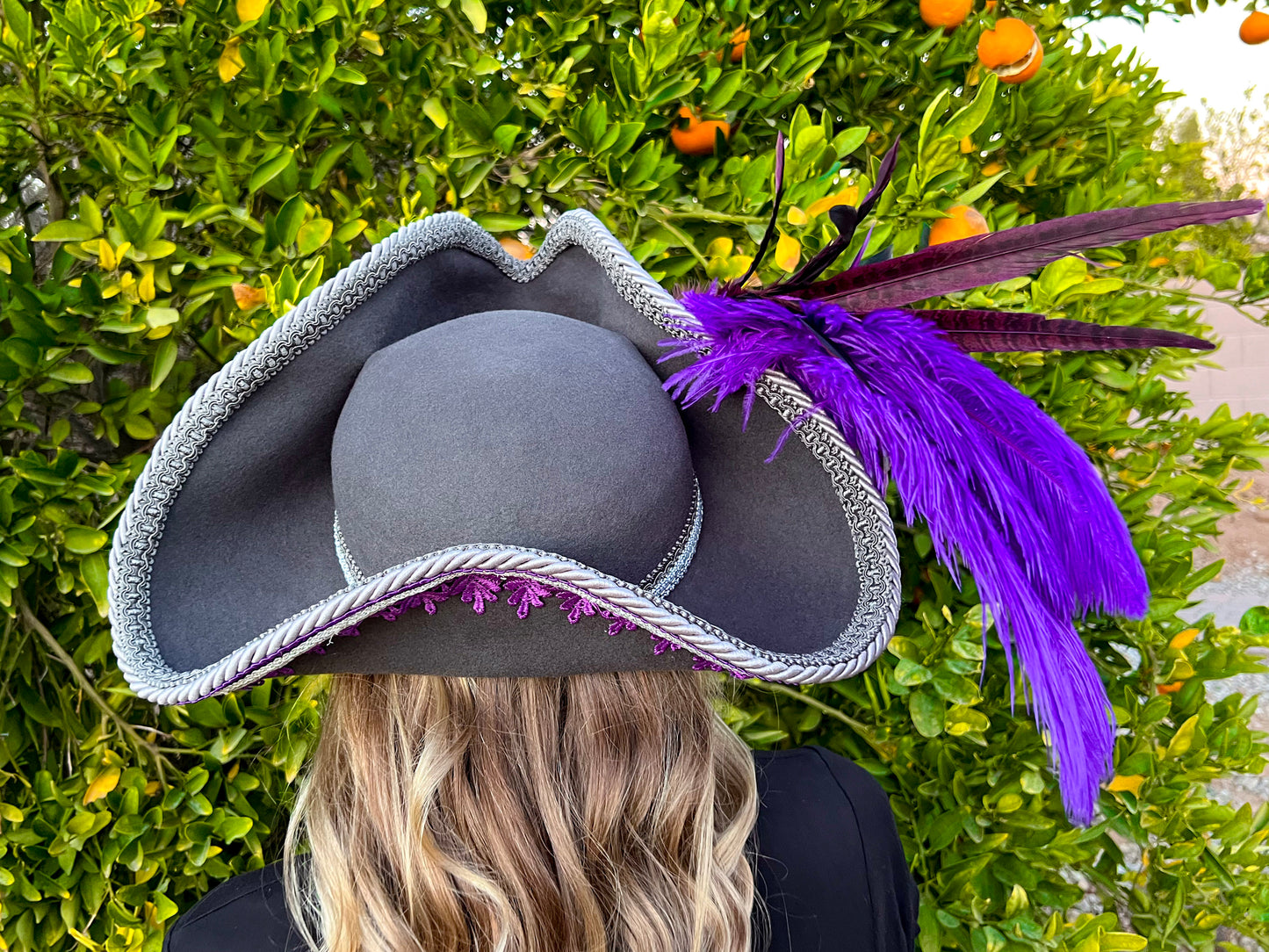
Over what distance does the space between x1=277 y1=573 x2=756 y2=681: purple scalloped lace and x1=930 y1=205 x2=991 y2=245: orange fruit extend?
2.74 ft

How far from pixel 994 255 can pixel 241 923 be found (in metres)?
1.25

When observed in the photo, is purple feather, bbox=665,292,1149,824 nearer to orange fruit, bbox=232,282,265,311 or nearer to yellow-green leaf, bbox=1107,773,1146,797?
yellow-green leaf, bbox=1107,773,1146,797

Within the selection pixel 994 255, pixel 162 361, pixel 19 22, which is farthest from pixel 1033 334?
pixel 19 22

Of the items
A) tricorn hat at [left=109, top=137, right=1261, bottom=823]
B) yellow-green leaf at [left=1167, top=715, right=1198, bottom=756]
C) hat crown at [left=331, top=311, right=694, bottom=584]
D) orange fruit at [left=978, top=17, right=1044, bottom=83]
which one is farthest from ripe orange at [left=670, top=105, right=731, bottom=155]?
yellow-green leaf at [left=1167, top=715, right=1198, bottom=756]

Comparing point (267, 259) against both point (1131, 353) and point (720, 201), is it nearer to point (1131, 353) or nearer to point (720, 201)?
point (720, 201)

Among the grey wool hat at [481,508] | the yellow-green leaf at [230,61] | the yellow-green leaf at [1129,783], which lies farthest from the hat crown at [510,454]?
the yellow-green leaf at [1129,783]

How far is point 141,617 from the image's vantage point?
2.91ft

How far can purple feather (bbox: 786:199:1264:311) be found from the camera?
0.77m

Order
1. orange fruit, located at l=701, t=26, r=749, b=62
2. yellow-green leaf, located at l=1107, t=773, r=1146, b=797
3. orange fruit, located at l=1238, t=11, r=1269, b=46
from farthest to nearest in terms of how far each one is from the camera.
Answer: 1. orange fruit, located at l=1238, t=11, r=1269, b=46
2. orange fruit, located at l=701, t=26, r=749, b=62
3. yellow-green leaf, located at l=1107, t=773, r=1146, b=797

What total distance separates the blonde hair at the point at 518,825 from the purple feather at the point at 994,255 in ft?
1.71

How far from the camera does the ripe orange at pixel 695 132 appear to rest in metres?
1.47

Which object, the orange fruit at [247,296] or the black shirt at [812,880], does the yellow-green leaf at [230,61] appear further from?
the black shirt at [812,880]

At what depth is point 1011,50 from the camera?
1421 mm

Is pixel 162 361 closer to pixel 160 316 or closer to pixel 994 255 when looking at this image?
pixel 160 316
